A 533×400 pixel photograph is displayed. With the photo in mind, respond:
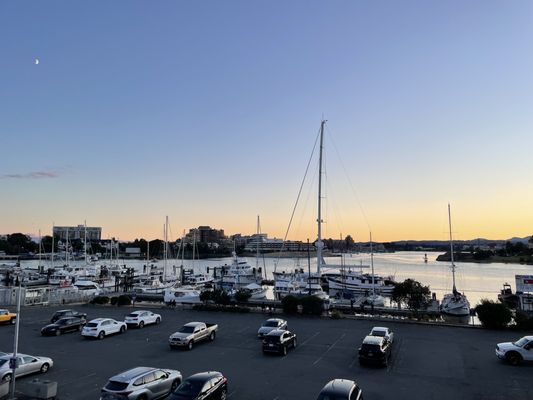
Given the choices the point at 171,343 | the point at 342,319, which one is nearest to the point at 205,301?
the point at 342,319

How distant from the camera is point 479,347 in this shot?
2500 cm

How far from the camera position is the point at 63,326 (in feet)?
96.2

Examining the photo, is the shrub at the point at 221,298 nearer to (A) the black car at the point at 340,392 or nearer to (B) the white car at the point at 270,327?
(B) the white car at the point at 270,327

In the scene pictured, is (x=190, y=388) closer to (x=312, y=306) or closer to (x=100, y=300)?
(x=312, y=306)

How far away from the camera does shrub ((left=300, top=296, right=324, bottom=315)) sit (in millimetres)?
36969

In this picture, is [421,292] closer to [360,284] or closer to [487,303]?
[487,303]

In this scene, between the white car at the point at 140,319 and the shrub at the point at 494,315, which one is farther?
the white car at the point at 140,319

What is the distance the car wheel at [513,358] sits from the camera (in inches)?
815

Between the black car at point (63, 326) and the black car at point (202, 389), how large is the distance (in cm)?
1846

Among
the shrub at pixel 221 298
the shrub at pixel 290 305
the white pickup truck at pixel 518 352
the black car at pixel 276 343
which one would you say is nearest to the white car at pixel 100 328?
the black car at pixel 276 343

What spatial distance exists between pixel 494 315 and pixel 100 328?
1082 inches

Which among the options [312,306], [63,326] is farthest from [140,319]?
[312,306]

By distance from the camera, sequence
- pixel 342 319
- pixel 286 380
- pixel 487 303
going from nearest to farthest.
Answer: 1. pixel 286 380
2. pixel 487 303
3. pixel 342 319

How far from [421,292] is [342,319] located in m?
13.2
